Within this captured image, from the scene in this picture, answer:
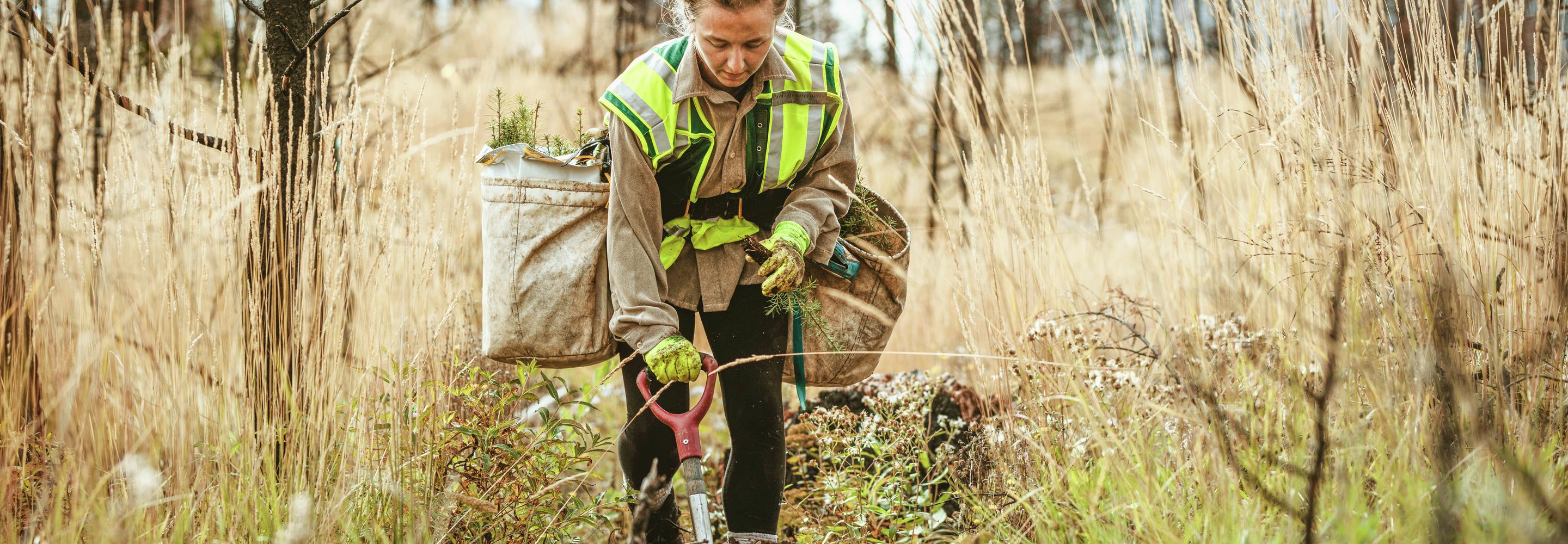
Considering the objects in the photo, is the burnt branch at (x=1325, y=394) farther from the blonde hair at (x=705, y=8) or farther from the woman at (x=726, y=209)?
the blonde hair at (x=705, y=8)

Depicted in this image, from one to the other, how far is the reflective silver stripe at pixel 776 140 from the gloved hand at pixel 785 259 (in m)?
0.14

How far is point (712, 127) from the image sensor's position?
6.50 ft

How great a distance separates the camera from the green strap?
2.20m

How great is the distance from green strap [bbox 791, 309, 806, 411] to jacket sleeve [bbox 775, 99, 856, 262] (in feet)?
0.56

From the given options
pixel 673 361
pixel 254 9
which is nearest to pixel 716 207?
pixel 673 361

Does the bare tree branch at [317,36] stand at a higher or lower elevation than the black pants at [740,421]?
higher

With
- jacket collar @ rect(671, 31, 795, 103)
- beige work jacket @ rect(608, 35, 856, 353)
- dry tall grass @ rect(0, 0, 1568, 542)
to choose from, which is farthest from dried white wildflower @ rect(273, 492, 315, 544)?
jacket collar @ rect(671, 31, 795, 103)

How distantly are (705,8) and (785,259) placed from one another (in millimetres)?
516

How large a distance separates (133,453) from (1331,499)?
219cm

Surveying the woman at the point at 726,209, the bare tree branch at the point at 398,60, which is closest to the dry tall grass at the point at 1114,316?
the woman at the point at 726,209

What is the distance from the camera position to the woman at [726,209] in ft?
6.28

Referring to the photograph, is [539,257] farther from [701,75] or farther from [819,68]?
[819,68]

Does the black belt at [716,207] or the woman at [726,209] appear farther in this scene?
the black belt at [716,207]

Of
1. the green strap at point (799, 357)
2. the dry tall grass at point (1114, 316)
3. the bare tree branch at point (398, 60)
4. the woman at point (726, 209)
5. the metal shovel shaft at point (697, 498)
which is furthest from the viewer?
the bare tree branch at point (398, 60)
